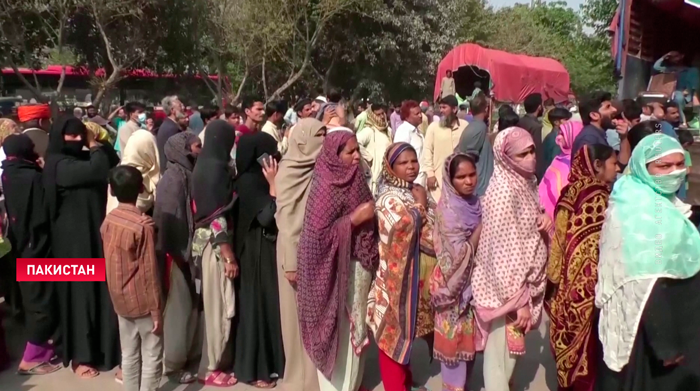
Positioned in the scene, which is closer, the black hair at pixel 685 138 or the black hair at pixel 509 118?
the black hair at pixel 685 138

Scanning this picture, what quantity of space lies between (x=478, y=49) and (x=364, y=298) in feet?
42.9

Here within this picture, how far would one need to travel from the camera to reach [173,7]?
15711 mm

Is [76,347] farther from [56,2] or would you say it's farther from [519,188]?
→ [56,2]

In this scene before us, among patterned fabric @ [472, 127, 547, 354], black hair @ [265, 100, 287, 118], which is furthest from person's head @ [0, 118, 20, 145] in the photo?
patterned fabric @ [472, 127, 547, 354]

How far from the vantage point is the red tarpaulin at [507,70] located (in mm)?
15141

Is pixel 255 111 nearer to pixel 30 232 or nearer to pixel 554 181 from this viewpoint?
pixel 30 232

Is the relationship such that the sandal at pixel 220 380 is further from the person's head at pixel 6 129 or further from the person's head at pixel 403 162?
the person's head at pixel 6 129

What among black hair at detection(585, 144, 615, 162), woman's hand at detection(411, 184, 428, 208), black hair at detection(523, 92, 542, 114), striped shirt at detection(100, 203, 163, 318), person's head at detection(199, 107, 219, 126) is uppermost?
black hair at detection(523, 92, 542, 114)

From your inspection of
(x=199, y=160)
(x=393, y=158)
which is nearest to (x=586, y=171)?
(x=393, y=158)

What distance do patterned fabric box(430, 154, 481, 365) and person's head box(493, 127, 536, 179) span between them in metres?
0.25

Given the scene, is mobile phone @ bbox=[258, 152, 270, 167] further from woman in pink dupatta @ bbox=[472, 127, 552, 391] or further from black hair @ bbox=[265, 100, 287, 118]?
black hair @ bbox=[265, 100, 287, 118]

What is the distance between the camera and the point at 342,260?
10.4ft

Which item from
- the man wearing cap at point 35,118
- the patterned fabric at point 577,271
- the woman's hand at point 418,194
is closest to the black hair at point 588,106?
the patterned fabric at point 577,271

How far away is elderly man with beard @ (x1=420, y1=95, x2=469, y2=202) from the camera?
602 cm
